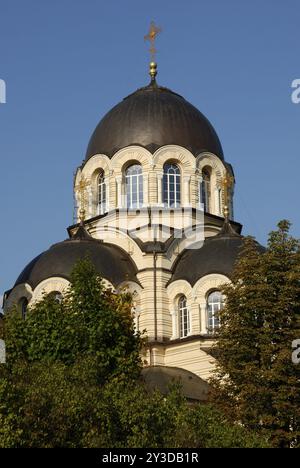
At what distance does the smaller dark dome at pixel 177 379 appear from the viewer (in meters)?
34.6

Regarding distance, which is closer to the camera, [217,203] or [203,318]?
[203,318]

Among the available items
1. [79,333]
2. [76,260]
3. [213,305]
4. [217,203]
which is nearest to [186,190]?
[217,203]

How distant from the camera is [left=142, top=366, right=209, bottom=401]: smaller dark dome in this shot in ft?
113

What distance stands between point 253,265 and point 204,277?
8248 mm

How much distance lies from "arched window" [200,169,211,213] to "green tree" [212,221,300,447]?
12.2 meters

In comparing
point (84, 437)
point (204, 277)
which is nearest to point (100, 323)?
point (84, 437)

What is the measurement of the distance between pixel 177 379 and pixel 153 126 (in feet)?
38.4

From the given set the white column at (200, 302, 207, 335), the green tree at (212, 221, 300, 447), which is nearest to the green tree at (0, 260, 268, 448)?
the green tree at (212, 221, 300, 447)

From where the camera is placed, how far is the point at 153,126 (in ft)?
139

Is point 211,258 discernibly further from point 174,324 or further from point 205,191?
point 205,191

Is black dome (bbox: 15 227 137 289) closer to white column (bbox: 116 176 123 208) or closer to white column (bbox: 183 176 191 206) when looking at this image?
white column (bbox: 116 176 123 208)

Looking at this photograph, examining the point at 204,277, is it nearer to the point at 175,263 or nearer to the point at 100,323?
Result: the point at 175,263

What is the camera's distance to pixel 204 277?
37.6 metres

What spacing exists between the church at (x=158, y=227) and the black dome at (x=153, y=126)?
0.05m
